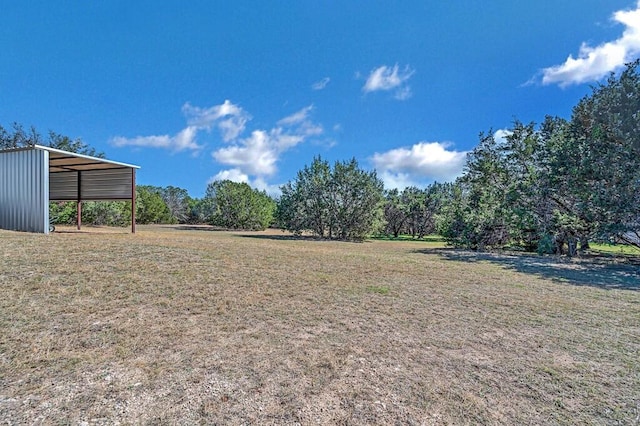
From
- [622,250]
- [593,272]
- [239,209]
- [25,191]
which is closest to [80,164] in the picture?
[25,191]

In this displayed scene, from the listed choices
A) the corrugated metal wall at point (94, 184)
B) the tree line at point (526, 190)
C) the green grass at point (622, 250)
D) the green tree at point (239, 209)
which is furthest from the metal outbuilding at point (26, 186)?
the green tree at point (239, 209)

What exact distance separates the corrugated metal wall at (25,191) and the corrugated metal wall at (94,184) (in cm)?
379

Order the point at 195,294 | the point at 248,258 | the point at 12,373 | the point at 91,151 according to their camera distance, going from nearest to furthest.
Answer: the point at 12,373
the point at 195,294
the point at 248,258
the point at 91,151

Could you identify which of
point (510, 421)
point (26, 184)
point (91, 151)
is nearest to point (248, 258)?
point (510, 421)

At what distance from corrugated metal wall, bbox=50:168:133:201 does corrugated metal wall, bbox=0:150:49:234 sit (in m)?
3.79

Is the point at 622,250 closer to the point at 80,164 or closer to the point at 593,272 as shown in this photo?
the point at 593,272

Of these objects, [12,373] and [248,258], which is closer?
[12,373]

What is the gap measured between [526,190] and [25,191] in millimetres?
17683

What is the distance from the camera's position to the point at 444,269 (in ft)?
27.7

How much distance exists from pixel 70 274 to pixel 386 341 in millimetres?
4703

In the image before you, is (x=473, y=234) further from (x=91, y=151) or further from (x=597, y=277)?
(x=91, y=151)

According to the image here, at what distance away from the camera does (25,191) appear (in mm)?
9344

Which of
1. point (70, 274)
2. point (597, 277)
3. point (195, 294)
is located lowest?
point (597, 277)

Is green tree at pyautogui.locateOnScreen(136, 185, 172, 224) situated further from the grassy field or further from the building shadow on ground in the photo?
the building shadow on ground
